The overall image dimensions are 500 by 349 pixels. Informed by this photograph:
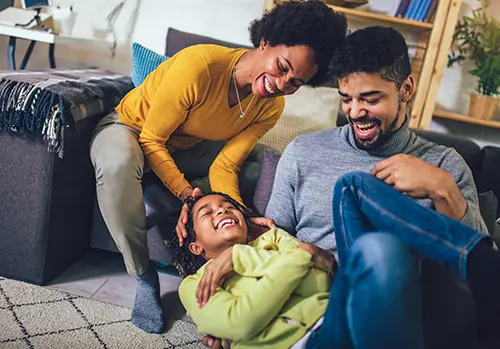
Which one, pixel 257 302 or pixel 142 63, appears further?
pixel 142 63

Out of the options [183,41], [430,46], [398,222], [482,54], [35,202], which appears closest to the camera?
[398,222]

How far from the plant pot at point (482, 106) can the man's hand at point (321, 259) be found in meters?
1.78

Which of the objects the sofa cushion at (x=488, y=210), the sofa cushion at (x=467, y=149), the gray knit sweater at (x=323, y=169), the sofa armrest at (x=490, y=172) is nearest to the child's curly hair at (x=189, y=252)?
the gray knit sweater at (x=323, y=169)

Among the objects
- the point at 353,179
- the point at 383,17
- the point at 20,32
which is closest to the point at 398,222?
the point at 353,179

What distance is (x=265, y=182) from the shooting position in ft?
5.67

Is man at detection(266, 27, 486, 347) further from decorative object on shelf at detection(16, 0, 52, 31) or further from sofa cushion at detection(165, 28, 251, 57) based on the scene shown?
decorative object on shelf at detection(16, 0, 52, 31)

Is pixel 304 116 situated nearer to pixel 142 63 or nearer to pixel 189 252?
pixel 142 63

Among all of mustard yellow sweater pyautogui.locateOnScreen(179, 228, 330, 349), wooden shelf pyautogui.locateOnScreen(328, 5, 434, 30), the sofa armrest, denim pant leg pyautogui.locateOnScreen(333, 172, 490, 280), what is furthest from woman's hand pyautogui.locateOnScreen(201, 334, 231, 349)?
wooden shelf pyautogui.locateOnScreen(328, 5, 434, 30)

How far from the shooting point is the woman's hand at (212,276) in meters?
1.21

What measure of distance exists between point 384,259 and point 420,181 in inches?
13.4

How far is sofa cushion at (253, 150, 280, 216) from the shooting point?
1709 mm

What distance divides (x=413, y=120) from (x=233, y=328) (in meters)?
1.83

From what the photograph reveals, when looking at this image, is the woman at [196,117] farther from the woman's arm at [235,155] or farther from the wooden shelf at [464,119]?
the wooden shelf at [464,119]

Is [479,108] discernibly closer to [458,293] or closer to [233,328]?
[458,293]
